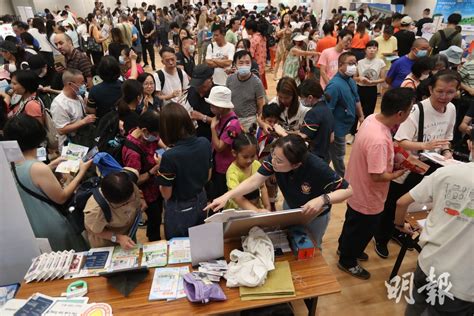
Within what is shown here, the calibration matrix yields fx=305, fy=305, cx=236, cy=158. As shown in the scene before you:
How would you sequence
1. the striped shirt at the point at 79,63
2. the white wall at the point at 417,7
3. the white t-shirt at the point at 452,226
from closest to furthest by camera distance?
1. the white t-shirt at the point at 452,226
2. the striped shirt at the point at 79,63
3. the white wall at the point at 417,7

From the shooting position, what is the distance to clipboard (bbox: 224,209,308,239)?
1697 millimetres

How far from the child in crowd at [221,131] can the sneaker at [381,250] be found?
158cm

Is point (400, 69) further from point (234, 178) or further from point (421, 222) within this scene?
point (234, 178)

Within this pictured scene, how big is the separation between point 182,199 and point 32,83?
6.62 ft

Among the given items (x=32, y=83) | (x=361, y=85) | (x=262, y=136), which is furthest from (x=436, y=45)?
(x=32, y=83)

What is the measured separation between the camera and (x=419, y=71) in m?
3.28

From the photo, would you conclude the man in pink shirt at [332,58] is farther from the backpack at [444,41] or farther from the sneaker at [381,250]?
the sneaker at [381,250]

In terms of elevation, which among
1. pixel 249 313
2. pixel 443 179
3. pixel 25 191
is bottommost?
pixel 249 313

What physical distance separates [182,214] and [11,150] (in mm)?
1054

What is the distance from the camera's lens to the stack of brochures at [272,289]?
1585mm

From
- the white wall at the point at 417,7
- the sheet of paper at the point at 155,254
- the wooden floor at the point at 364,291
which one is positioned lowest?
the wooden floor at the point at 364,291

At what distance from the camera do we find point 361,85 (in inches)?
185

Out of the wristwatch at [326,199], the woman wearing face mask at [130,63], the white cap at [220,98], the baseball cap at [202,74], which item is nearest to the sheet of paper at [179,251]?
the wristwatch at [326,199]

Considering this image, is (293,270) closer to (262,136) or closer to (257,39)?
(262,136)
